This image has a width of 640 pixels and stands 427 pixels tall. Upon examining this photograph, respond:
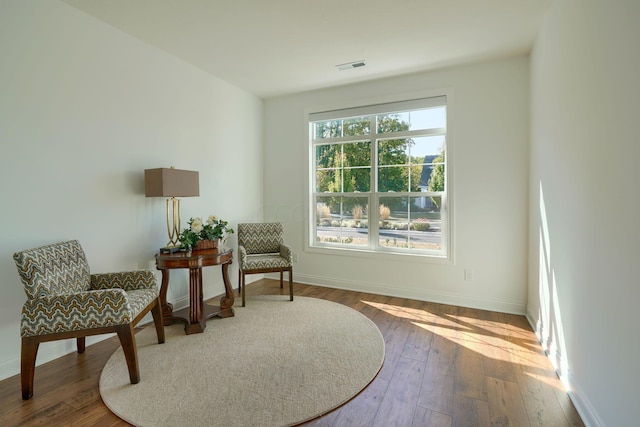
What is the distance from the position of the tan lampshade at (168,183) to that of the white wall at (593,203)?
119 inches

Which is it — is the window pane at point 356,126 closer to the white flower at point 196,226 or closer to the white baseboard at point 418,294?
the white baseboard at point 418,294

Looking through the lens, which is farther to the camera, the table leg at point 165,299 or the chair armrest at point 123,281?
the table leg at point 165,299

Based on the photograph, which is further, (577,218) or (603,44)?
(577,218)

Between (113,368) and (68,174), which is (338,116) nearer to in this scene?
(68,174)

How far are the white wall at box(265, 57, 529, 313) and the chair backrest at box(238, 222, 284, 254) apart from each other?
108 centimetres

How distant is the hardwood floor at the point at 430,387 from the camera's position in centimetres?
170

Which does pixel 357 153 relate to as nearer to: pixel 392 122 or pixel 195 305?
pixel 392 122

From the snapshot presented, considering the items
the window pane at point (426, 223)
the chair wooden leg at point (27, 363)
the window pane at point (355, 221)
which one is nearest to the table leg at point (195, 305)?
the chair wooden leg at point (27, 363)

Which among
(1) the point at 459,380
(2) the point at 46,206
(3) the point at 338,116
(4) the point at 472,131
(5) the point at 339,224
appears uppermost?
(3) the point at 338,116

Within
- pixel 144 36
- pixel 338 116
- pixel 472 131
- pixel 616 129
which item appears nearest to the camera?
pixel 616 129

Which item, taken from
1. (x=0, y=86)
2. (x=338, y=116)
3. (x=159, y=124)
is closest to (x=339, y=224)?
(x=338, y=116)

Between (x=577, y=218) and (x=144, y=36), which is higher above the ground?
(x=144, y=36)

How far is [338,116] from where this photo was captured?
4.18 meters

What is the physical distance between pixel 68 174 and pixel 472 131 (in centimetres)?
380
